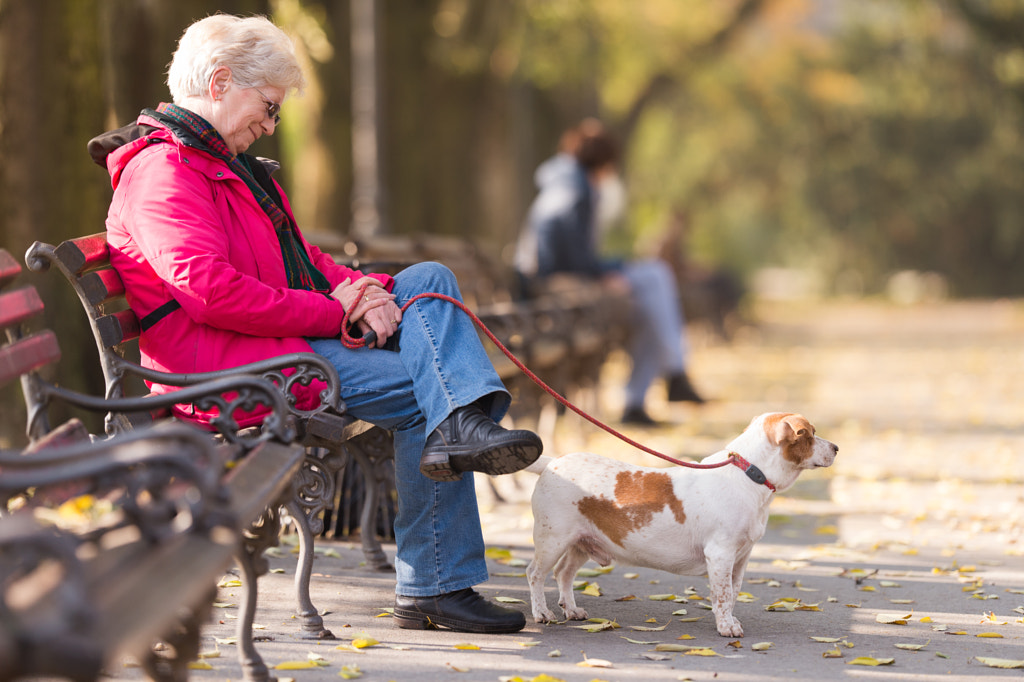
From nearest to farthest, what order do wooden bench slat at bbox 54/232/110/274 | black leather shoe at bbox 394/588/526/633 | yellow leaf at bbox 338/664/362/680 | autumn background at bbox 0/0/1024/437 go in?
yellow leaf at bbox 338/664/362/680 → wooden bench slat at bbox 54/232/110/274 → black leather shoe at bbox 394/588/526/633 → autumn background at bbox 0/0/1024/437

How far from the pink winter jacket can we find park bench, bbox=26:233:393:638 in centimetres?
9

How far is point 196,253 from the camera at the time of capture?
3723 mm

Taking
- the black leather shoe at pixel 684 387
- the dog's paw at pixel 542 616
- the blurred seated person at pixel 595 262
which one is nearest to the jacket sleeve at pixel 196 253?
the dog's paw at pixel 542 616

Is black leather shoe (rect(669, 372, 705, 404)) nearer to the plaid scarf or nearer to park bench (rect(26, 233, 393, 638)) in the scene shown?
the plaid scarf

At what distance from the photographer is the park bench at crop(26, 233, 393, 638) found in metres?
3.72

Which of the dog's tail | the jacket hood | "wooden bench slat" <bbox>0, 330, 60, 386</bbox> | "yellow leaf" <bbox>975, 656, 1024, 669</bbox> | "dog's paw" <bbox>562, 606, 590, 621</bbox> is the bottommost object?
"yellow leaf" <bbox>975, 656, 1024, 669</bbox>

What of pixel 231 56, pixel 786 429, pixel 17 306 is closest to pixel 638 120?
pixel 786 429

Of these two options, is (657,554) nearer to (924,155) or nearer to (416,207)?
(416,207)

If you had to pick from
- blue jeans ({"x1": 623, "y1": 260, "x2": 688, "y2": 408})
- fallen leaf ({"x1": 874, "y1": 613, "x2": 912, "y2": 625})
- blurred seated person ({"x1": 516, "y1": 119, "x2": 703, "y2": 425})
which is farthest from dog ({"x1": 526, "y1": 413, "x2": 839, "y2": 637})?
blue jeans ({"x1": 623, "y1": 260, "x2": 688, "y2": 408})

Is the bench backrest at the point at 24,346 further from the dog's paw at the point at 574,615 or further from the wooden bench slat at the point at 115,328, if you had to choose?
the dog's paw at the point at 574,615

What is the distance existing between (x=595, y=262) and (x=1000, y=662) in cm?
712

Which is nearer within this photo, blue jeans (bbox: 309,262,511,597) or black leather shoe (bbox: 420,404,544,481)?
black leather shoe (bbox: 420,404,544,481)

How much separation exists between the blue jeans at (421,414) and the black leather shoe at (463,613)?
4cm

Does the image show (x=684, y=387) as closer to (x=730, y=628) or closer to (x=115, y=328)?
(x=730, y=628)
